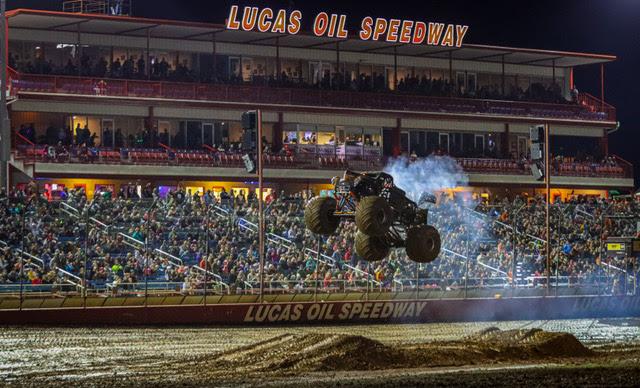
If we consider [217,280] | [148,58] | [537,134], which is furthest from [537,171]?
[148,58]

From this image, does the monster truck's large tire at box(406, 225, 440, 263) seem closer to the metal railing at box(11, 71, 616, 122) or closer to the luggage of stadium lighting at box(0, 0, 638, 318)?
the luggage of stadium lighting at box(0, 0, 638, 318)

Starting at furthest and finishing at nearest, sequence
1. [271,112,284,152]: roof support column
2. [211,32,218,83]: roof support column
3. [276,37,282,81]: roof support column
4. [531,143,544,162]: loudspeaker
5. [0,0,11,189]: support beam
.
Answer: [276,37,282,81]: roof support column
[271,112,284,152]: roof support column
[211,32,218,83]: roof support column
[0,0,11,189]: support beam
[531,143,544,162]: loudspeaker

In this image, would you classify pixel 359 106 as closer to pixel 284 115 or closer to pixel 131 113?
pixel 284 115

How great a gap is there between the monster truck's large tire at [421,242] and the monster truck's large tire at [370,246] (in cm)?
64

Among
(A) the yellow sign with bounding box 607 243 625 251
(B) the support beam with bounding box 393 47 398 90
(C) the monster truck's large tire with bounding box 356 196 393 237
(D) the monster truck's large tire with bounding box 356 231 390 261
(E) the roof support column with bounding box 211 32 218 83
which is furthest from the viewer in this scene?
(B) the support beam with bounding box 393 47 398 90

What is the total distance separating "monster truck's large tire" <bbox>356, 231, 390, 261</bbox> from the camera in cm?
2820

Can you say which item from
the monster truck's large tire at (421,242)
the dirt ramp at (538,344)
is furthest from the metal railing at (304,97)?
the dirt ramp at (538,344)

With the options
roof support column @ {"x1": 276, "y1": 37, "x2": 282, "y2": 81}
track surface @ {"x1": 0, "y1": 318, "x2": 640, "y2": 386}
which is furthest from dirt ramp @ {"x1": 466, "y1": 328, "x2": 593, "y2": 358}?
roof support column @ {"x1": 276, "y1": 37, "x2": 282, "y2": 81}

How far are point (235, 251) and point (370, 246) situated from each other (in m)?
10.0

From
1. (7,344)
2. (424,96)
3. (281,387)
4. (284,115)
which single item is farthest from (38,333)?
(424,96)

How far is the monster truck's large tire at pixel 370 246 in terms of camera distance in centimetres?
2820

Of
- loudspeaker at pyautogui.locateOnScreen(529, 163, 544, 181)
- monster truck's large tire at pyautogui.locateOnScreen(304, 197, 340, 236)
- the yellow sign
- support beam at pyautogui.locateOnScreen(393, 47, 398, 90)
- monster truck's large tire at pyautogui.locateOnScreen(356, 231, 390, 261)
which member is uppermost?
support beam at pyautogui.locateOnScreen(393, 47, 398, 90)

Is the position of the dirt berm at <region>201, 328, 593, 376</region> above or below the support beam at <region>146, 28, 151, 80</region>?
below

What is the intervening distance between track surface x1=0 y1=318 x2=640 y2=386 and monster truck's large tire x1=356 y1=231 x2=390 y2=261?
404 centimetres
